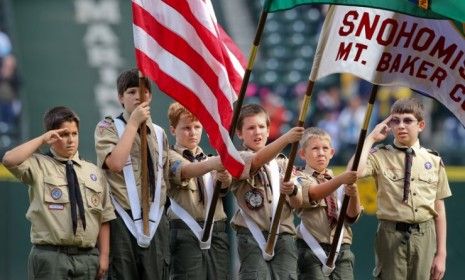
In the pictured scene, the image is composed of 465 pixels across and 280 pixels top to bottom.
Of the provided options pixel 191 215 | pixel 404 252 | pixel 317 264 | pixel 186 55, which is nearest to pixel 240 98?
pixel 186 55

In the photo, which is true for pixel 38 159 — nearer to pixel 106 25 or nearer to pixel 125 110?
pixel 125 110

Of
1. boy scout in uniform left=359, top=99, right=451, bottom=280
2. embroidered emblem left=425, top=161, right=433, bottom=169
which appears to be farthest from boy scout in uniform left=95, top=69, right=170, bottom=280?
embroidered emblem left=425, top=161, right=433, bottom=169

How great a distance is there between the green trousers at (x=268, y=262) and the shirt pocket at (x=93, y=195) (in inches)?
46.2

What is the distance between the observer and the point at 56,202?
9.65 m

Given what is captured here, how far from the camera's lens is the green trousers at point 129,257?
9930mm

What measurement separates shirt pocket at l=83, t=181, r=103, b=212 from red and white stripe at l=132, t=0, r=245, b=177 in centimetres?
75

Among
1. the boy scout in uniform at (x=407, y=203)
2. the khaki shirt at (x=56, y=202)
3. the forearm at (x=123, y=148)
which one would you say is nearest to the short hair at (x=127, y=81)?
the forearm at (x=123, y=148)

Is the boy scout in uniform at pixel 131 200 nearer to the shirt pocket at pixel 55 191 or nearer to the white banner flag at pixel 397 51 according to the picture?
the shirt pocket at pixel 55 191

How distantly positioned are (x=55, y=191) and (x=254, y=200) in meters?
1.49

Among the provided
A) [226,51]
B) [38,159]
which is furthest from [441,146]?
[38,159]

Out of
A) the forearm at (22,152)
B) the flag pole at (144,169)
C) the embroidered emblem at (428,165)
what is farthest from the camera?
the embroidered emblem at (428,165)

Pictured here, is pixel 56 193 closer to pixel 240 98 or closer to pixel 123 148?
pixel 123 148

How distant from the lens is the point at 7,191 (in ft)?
45.9

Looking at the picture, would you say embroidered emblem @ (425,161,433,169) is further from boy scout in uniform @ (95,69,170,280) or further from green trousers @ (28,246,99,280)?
green trousers @ (28,246,99,280)
